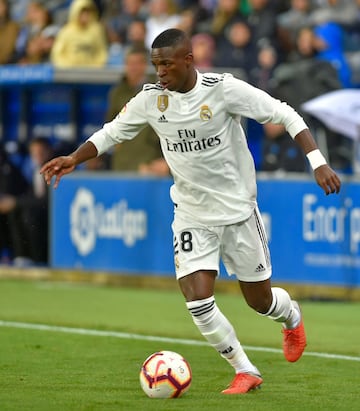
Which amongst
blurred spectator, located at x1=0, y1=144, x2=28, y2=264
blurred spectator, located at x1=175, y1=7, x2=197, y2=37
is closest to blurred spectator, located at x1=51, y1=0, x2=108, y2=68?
blurred spectator, located at x1=175, y1=7, x2=197, y2=37

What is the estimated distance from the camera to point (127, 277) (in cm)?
1686

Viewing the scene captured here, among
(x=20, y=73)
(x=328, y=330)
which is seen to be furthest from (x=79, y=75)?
(x=328, y=330)

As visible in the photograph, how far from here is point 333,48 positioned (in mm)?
17703

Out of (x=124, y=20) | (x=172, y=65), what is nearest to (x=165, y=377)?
(x=172, y=65)

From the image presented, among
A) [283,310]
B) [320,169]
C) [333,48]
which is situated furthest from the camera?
[333,48]

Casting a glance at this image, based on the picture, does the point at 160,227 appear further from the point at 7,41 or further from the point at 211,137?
the point at 211,137

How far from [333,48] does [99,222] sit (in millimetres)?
3990

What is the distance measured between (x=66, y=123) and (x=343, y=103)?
661 centimetres

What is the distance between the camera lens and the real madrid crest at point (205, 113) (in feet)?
27.4

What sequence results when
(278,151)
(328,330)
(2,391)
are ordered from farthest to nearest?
(278,151)
(328,330)
(2,391)

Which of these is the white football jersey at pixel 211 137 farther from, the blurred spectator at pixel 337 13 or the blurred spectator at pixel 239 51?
the blurred spectator at pixel 337 13

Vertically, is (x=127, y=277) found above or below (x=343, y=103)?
below

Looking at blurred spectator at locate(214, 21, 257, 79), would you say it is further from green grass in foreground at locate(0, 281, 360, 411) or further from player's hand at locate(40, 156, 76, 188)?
player's hand at locate(40, 156, 76, 188)

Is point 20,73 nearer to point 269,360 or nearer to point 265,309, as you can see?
point 269,360
